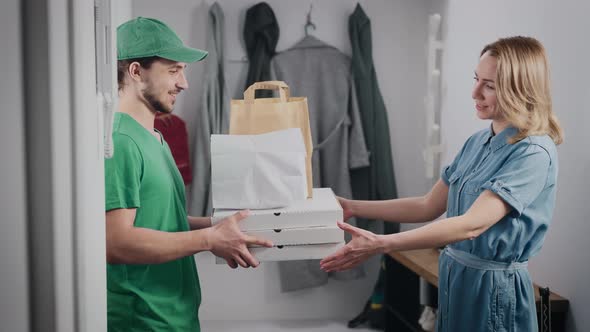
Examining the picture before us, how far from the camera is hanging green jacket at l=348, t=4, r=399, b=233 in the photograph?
344 cm

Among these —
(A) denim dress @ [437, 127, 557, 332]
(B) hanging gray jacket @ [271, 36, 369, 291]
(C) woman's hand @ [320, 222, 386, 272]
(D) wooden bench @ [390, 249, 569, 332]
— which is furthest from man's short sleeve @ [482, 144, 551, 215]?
(B) hanging gray jacket @ [271, 36, 369, 291]

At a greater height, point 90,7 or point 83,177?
point 90,7

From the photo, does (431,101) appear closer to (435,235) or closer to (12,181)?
(435,235)

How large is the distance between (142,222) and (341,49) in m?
2.43

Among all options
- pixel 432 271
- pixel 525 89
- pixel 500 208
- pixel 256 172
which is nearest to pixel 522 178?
pixel 500 208

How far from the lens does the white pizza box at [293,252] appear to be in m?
1.45

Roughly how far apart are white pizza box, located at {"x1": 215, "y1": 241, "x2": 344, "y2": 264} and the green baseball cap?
510mm

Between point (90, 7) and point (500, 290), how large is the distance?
135 centimetres

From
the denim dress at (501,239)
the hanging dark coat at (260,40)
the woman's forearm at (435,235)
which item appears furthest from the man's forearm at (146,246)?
the hanging dark coat at (260,40)

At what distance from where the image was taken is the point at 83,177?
1.74 ft

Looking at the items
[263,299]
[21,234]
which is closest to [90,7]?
[21,234]

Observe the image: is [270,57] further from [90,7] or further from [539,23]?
[90,7]

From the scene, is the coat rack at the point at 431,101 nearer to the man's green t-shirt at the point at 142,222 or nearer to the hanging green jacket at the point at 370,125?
the hanging green jacket at the point at 370,125

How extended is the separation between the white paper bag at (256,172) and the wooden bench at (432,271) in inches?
42.2
